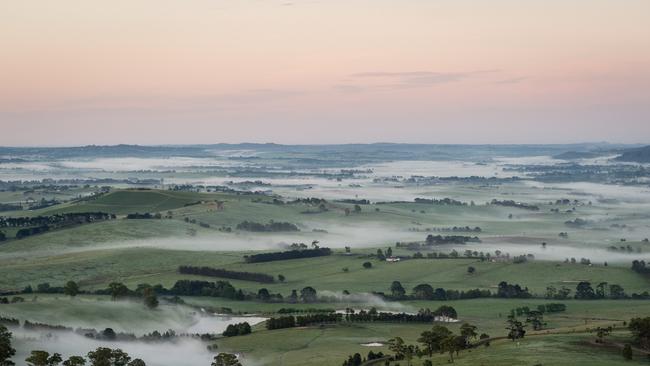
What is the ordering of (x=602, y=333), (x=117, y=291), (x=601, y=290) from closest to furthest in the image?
(x=602, y=333) < (x=117, y=291) < (x=601, y=290)

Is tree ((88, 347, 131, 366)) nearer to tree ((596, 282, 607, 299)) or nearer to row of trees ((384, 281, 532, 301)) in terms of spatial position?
row of trees ((384, 281, 532, 301))

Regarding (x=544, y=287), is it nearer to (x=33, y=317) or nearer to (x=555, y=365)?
(x=555, y=365)

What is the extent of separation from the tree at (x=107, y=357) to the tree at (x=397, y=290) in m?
82.7

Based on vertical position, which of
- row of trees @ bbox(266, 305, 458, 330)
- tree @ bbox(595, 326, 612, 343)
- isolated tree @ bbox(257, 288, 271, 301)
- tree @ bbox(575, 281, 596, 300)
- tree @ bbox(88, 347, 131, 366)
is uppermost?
tree @ bbox(595, 326, 612, 343)

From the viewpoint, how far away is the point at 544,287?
197 m

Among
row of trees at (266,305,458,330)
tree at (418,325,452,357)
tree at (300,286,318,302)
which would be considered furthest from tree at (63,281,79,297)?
tree at (418,325,452,357)

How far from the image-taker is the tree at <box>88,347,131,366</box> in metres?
115

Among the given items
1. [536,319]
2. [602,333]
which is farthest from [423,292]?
[602,333]

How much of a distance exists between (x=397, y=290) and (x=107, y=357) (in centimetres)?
8913

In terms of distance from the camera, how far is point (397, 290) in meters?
193

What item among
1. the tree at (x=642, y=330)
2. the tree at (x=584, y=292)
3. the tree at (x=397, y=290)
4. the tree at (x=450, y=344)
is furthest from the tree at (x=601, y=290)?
the tree at (x=450, y=344)

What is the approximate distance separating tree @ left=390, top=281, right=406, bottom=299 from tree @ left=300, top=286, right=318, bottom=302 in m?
17.1

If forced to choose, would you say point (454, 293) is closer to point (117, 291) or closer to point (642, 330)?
point (117, 291)

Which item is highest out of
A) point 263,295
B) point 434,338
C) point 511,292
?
point 434,338
